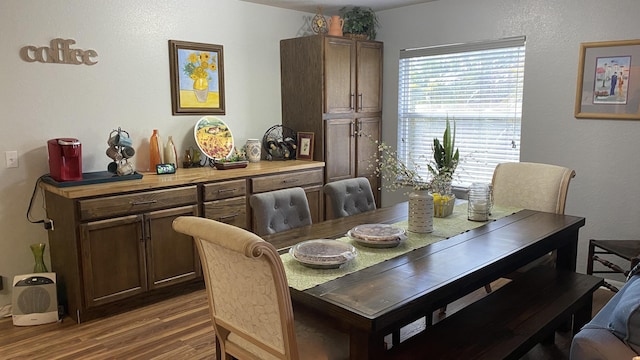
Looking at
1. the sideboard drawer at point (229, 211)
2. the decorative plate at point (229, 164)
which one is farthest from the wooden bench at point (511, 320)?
the decorative plate at point (229, 164)

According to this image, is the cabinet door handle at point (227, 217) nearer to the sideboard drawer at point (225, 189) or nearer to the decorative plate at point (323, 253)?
the sideboard drawer at point (225, 189)

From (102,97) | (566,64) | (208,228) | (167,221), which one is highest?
(566,64)

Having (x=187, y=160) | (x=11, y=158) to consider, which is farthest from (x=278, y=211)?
(x=11, y=158)

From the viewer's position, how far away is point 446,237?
2.53 m

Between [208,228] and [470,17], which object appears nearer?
[208,228]

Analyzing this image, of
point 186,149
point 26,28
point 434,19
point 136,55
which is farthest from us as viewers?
point 434,19

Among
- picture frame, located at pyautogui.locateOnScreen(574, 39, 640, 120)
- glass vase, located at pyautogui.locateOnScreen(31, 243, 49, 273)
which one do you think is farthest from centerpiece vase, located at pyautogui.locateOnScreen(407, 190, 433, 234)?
glass vase, located at pyautogui.locateOnScreen(31, 243, 49, 273)

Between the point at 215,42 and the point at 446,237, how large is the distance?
108 inches

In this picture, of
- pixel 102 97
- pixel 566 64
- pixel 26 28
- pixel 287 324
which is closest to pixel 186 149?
pixel 102 97

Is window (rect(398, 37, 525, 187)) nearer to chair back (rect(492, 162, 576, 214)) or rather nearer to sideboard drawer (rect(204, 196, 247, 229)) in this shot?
chair back (rect(492, 162, 576, 214))

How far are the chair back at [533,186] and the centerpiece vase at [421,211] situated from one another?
1.14m

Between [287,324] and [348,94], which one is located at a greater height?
[348,94]

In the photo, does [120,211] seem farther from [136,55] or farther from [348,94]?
[348,94]

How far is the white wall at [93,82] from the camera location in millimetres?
3258
